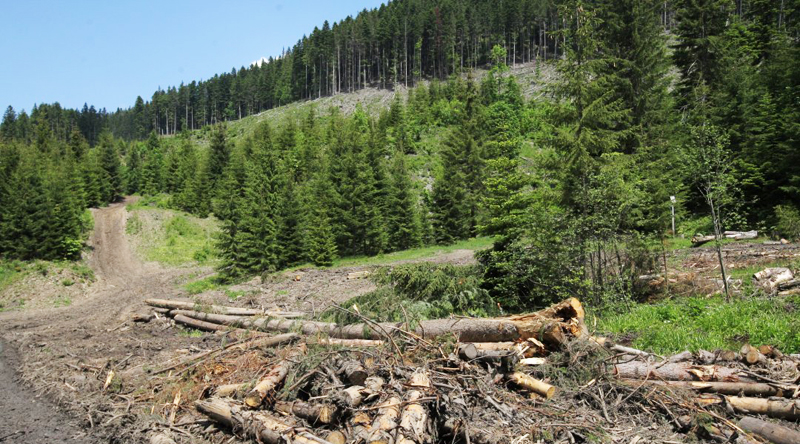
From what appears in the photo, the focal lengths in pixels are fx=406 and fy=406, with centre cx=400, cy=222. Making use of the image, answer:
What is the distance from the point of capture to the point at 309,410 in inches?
235

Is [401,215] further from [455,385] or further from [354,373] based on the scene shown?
[455,385]

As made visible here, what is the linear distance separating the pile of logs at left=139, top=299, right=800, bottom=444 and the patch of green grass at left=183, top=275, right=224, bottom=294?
16.2 meters

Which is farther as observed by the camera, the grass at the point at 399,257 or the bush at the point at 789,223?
the grass at the point at 399,257

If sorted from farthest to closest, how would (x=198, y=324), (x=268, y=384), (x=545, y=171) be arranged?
(x=545, y=171) → (x=198, y=324) → (x=268, y=384)

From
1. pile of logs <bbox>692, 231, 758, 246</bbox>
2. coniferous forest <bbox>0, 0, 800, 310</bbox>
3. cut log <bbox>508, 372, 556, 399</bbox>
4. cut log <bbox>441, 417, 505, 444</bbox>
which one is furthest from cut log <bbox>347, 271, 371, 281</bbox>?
pile of logs <bbox>692, 231, 758, 246</bbox>

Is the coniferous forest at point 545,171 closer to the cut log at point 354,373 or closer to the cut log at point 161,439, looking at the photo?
the cut log at point 354,373

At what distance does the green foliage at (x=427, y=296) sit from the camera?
10.8 meters

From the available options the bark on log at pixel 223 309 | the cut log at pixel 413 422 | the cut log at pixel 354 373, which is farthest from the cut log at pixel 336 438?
the bark on log at pixel 223 309

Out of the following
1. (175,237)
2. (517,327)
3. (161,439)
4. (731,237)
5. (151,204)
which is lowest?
(161,439)

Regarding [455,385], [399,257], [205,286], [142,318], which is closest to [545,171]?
[455,385]

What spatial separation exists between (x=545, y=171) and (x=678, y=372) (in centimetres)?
890

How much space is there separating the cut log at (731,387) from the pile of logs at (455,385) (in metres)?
0.01

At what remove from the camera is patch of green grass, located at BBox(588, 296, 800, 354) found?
25.3 feet

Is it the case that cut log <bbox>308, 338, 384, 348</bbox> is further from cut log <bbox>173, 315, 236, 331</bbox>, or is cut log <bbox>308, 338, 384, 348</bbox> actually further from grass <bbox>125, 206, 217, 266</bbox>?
grass <bbox>125, 206, 217, 266</bbox>
